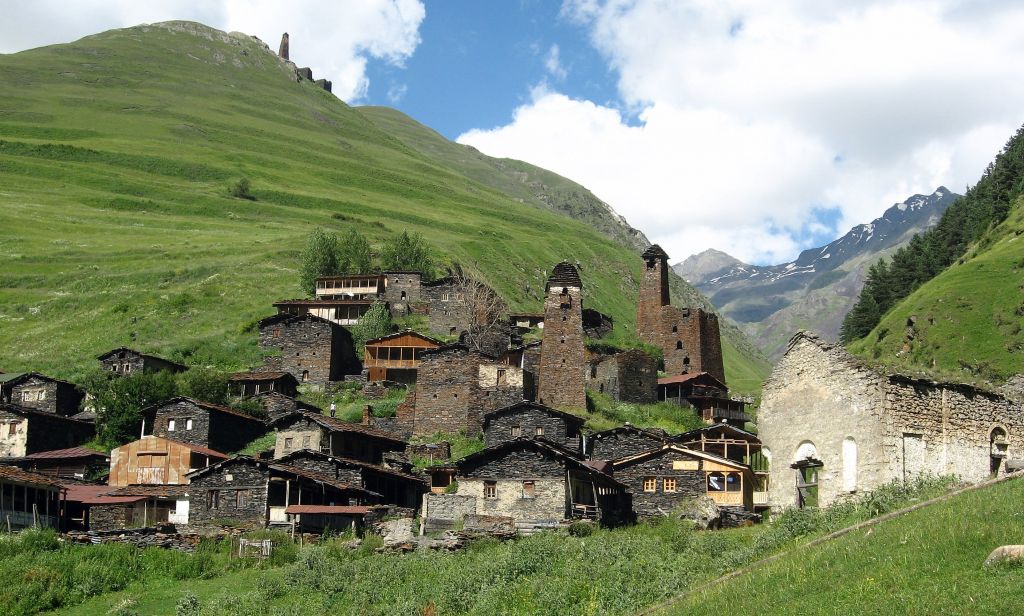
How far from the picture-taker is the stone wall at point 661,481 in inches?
1780

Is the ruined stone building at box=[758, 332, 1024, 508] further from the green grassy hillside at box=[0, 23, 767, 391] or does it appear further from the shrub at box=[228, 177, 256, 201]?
the shrub at box=[228, 177, 256, 201]

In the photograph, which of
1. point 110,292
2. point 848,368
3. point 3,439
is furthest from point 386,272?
point 848,368

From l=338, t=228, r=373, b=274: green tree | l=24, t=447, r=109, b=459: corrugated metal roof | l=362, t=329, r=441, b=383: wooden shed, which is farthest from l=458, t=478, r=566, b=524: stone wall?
l=338, t=228, r=373, b=274: green tree

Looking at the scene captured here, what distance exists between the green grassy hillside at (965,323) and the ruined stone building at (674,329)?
12902mm

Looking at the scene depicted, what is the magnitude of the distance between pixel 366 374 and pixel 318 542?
3548cm

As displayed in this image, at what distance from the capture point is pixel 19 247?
125188mm

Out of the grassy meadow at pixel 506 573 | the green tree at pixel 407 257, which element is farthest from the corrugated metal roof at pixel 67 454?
the green tree at pixel 407 257

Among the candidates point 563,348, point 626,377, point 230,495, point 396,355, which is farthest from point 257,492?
point 626,377

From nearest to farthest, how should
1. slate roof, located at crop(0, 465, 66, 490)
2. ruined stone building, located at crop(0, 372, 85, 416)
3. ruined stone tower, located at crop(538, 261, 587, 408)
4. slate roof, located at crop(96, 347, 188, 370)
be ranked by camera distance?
1. slate roof, located at crop(0, 465, 66, 490)
2. ruined stone tower, located at crop(538, 261, 587, 408)
3. ruined stone building, located at crop(0, 372, 85, 416)
4. slate roof, located at crop(96, 347, 188, 370)

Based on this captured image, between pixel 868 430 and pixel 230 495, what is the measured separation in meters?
28.7

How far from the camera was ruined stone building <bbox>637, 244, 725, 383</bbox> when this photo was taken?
90.4 metres

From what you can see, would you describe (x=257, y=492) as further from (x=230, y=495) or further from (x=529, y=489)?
(x=529, y=489)

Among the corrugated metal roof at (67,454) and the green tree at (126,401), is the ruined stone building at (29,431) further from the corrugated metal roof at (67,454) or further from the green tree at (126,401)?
the green tree at (126,401)

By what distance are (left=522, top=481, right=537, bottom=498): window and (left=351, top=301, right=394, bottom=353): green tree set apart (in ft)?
130
